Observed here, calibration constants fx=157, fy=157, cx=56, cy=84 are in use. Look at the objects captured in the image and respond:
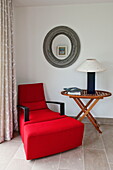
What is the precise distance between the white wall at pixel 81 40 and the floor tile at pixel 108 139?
29 centimetres

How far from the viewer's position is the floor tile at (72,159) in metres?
1.98

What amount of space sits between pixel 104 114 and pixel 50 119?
4.50 feet

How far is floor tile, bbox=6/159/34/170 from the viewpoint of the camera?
1937 mm

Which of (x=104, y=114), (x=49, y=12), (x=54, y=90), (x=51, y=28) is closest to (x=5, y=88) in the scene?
(x=54, y=90)

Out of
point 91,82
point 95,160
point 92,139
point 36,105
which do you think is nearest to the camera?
point 95,160

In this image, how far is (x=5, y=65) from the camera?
2.56m

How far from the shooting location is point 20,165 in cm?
199

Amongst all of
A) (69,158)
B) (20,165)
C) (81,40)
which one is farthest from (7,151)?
(81,40)

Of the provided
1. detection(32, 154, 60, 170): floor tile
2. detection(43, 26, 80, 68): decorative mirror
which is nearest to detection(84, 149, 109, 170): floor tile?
detection(32, 154, 60, 170): floor tile

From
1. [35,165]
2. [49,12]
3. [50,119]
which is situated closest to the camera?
[35,165]

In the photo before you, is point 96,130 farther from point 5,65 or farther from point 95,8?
point 95,8

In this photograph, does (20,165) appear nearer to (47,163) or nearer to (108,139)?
(47,163)

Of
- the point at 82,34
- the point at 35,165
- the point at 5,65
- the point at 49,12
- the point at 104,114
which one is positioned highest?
the point at 49,12

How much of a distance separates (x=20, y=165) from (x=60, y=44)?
7.66ft
